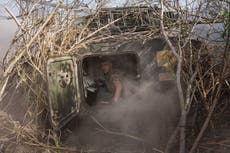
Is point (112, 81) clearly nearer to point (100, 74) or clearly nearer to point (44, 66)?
point (100, 74)

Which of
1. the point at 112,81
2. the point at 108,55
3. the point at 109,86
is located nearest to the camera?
the point at 108,55

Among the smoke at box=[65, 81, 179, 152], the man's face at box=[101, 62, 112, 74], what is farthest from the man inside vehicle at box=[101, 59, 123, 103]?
the smoke at box=[65, 81, 179, 152]

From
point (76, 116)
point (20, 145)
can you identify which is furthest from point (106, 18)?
point (20, 145)

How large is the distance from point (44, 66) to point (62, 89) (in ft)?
1.95

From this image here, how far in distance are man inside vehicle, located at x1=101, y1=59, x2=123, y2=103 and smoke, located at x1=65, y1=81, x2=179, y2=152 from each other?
6.3 inches

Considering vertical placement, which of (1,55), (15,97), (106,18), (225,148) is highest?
(106,18)

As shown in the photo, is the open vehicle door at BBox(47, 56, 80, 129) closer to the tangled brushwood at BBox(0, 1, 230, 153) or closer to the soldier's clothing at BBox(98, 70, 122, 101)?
the tangled brushwood at BBox(0, 1, 230, 153)

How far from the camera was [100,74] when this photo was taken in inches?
295

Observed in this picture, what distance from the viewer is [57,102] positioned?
19.5 feet

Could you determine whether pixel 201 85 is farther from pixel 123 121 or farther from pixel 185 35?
pixel 123 121

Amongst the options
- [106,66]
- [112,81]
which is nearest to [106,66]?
[106,66]

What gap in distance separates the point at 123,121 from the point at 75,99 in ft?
2.61

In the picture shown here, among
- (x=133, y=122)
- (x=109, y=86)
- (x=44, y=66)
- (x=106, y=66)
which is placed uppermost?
(x=44, y=66)

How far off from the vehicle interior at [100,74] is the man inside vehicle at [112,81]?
74 mm
